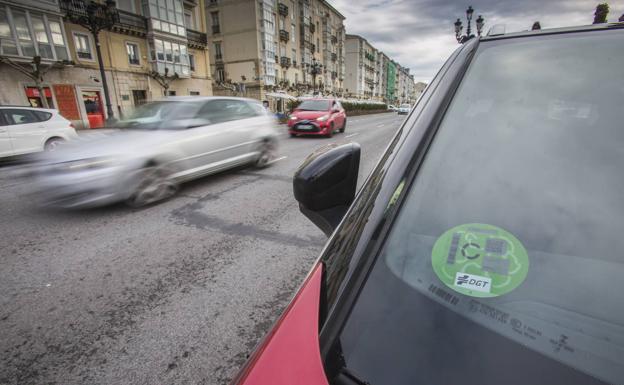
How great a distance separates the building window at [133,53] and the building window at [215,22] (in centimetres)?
1806

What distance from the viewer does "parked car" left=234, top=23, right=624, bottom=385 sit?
1.80 feet

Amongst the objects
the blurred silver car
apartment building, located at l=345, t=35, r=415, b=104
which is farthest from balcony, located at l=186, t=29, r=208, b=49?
apartment building, located at l=345, t=35, r=415, b=104

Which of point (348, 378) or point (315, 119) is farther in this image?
point (315, 119)

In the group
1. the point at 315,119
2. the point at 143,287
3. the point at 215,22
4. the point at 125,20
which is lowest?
the point at 143,287

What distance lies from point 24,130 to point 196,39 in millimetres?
24937

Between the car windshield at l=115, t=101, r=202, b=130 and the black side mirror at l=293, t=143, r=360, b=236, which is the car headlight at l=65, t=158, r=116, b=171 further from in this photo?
the black side mirror at l=293, t=143, r=360, b=236

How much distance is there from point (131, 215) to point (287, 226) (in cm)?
205

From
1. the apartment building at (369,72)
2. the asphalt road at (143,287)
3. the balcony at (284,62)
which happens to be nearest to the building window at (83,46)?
the asphalt road at (143,287)

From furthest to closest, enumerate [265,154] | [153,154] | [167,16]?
[167,16] < [265,154] < [153,154]

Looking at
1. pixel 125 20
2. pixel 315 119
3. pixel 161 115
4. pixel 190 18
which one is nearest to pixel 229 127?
pixel 161 115

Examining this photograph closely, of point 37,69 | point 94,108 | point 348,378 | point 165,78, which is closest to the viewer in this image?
point 348,378

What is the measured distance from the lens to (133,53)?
77.0 ft

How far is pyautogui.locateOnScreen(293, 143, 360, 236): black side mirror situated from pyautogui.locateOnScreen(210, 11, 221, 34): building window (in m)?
44.7

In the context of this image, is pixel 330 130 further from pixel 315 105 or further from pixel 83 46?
pixel 83 46
